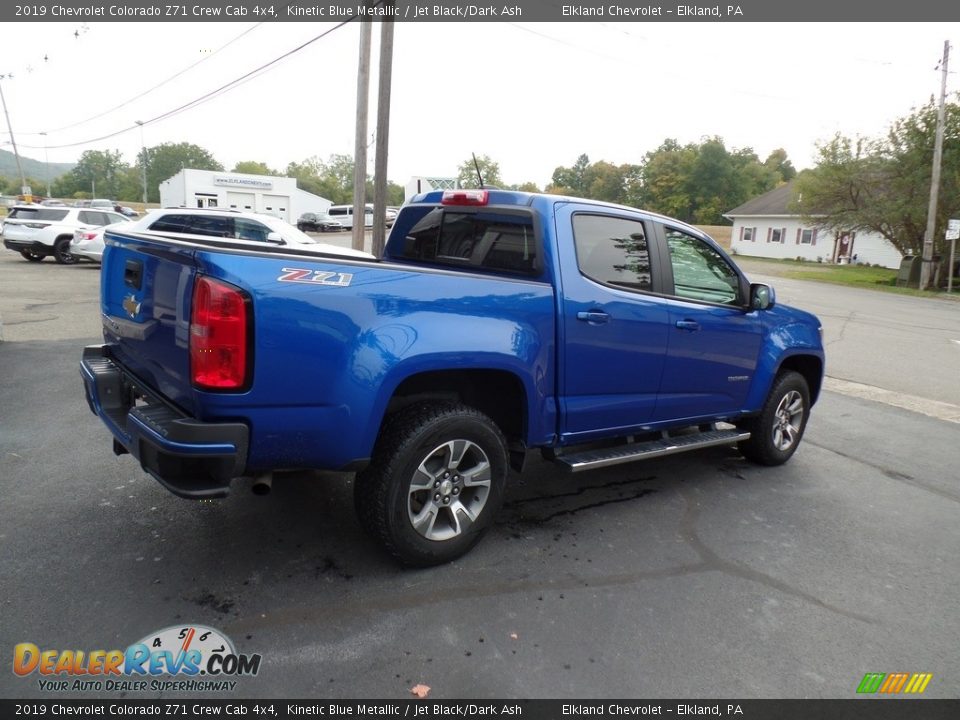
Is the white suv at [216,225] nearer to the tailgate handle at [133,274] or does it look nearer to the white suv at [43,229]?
the white suv at [43,229]

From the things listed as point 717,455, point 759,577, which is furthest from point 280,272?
point 717,455

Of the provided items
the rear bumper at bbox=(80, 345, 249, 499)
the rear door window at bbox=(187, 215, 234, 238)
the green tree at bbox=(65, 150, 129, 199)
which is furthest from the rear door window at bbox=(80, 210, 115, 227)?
the green tree at bbox=(65, 150, 129, 199)

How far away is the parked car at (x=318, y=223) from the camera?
4856 cm

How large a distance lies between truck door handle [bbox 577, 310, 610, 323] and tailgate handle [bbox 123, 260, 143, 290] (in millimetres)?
2309

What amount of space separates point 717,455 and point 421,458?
333 cm

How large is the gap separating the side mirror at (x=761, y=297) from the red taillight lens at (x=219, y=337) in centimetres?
367

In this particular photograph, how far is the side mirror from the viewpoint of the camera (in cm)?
481

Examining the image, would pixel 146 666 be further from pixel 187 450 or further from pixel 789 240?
pixel 789 240

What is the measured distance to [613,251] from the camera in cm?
411

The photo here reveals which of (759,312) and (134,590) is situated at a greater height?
(759,312)

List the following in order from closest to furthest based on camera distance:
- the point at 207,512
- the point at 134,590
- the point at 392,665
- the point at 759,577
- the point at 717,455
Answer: the point at 392,665 → the point at 134,590 → the point at 759,577 → the point at 207,512 → the point at 717,455

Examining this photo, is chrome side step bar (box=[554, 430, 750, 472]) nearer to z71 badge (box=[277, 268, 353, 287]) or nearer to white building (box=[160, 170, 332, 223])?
z71 badge (box=[277, 268, 353, 287])

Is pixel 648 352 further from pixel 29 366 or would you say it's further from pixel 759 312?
pixel 29 366

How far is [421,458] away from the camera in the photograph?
324 cm
